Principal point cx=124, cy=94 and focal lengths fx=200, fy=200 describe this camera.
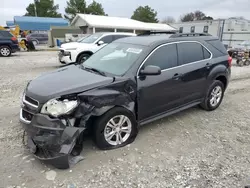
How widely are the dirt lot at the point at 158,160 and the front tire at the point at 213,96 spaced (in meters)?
0.36

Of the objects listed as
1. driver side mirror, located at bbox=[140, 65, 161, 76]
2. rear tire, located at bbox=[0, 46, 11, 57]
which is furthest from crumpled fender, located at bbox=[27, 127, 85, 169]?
rear tire, located at bbox=[0, 46, 11, 57]

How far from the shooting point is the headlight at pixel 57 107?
2596 millimetres

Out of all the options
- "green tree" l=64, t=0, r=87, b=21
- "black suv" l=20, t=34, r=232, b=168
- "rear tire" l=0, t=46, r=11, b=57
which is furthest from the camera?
"green tree" l=64, t=0, r=87, b=21

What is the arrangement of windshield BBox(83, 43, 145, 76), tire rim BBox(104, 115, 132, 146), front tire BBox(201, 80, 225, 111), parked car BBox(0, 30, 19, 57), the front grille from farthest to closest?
1. parked car BBox(0, 30, 19, 57)
2. front tire BBox(201, 80, 225, 111)
3. windshield BBox(83, 43, 145, 76)
4. tire rim BBox(104, 115, 132, 146)
5. the front grille

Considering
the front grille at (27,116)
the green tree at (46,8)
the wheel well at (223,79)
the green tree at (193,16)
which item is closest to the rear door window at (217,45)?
the wheel well at (223,79)

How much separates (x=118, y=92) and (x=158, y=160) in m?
1.15

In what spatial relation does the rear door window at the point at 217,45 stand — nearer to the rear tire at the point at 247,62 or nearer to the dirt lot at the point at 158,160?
the dirt lot at the point at 158,160

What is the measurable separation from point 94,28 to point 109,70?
25.2 metres

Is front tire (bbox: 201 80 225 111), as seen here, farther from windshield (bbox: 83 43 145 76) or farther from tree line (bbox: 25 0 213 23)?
tree line (bbox: 25 0 213 23)

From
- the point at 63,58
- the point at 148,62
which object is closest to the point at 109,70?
the point at 148,62

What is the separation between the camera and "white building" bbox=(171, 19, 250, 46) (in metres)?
22.3

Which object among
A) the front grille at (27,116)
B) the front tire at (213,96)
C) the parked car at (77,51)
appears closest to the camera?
the front grille at (27,116)

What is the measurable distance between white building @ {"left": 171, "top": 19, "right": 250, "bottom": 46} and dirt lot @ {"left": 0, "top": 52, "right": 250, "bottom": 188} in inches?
769

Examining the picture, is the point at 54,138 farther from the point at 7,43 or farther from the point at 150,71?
the point at 7,43
